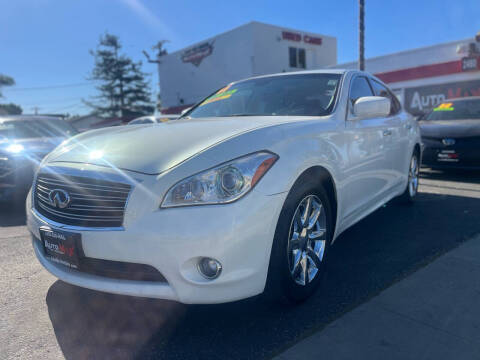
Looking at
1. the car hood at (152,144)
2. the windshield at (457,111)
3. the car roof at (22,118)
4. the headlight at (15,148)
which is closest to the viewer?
the car hood at (152,144)

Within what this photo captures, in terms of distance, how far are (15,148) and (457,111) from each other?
25.3 feet

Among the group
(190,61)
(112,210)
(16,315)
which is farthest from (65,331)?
(190,61)

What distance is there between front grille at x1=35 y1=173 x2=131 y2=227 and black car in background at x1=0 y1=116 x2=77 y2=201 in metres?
3.19

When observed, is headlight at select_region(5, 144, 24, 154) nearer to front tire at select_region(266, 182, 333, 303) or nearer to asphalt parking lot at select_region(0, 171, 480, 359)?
asphalt parking lot at select_region(0, 171, 480, 359)

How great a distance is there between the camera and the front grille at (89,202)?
6.80 ft

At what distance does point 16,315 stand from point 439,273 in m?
2.92

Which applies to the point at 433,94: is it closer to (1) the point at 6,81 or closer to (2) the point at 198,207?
(2) the point at 198,207

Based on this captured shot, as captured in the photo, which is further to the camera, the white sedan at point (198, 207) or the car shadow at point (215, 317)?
the car shadow at point (215, 317)

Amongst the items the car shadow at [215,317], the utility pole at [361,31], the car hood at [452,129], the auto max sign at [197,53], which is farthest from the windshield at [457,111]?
the auto max sign at [197,53]

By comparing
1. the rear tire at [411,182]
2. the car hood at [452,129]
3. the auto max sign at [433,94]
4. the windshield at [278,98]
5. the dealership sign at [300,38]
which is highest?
the dealership sign at [300,38]

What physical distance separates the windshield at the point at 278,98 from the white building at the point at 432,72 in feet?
50.3

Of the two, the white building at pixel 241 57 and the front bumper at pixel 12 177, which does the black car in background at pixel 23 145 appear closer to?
the front bumper at pixel 12 177

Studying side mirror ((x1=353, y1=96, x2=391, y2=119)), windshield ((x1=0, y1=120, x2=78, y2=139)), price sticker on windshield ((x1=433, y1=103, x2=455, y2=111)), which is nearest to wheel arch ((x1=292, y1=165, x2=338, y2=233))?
side mirror ((x1=353, y1=96, x2=391, y2=119))

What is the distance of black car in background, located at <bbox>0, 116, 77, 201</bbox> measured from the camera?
5121 millimetres
